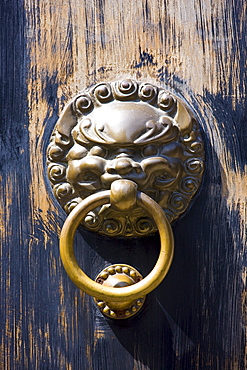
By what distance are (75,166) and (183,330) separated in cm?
27

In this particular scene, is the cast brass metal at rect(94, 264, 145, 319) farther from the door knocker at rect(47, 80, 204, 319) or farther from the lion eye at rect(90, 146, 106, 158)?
the lion eye at rect(90, 146, 106, 158)

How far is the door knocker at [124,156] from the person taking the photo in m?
0.68

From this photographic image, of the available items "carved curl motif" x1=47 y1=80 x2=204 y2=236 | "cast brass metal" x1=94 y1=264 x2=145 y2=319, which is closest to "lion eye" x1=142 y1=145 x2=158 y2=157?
"carved curl motif" x1=47 y1=80 x2=204 y2=236

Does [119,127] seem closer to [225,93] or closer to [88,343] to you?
[225,93]

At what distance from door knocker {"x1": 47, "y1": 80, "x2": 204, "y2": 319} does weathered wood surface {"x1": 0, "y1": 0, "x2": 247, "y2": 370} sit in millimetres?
23

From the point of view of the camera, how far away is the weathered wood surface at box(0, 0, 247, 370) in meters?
0.71

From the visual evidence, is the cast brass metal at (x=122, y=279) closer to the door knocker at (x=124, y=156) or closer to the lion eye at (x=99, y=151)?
the door knocker at (x=124, y=156)

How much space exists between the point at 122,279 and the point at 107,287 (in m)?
0.08

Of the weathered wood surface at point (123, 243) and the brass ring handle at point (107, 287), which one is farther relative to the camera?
the weathered wood surface at point (123, 243)

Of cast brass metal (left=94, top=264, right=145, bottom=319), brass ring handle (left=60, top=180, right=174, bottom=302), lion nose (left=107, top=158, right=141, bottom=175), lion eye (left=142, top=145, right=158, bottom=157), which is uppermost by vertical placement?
lion eye (left=142, top=145, right=158, bottom=157)

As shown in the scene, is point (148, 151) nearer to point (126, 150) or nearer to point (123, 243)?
point (126, 150)

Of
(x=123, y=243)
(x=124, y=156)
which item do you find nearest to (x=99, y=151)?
(x=124, y=156)

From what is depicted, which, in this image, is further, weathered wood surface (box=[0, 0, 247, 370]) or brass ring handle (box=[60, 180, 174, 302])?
weathered wood surface (box=[0, 0, 247, 370])

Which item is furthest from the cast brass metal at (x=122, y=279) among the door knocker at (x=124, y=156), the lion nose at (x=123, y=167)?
the lion nose at (x=123, y=167)
